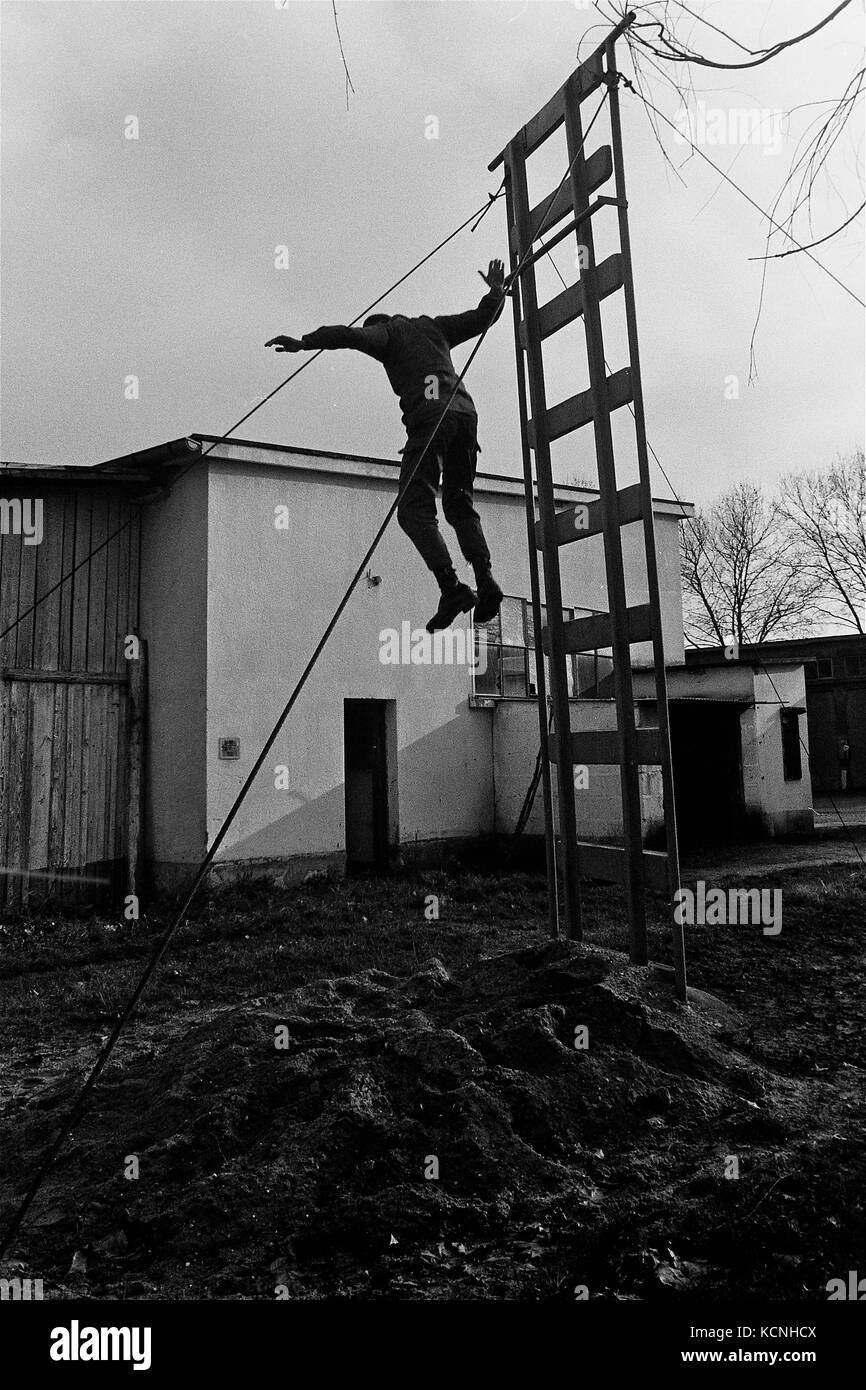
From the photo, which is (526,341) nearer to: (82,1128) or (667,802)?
(667,802)

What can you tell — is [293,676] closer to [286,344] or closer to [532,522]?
[532,522]

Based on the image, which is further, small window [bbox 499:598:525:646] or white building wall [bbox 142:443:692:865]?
small window [bbox 499:598:525:646]

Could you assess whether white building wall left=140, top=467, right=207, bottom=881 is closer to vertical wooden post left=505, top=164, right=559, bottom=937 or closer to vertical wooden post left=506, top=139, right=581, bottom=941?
vertical wooden post left=505, top=164, right=559, bottom=937

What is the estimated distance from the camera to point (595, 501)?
561cm

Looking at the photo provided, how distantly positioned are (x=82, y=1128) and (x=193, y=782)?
6.48 meters

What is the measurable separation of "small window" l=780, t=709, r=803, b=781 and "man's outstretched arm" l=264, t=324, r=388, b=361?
13.1m

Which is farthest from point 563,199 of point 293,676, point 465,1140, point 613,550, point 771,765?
point 771,765

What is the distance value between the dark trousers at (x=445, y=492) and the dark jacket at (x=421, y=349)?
9cm

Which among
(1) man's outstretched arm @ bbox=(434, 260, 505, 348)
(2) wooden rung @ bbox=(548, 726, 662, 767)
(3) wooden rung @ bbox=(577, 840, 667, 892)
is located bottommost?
(3) wooden rung @ bbox=(577, 840, 667, 892)

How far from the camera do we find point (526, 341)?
5879 mm

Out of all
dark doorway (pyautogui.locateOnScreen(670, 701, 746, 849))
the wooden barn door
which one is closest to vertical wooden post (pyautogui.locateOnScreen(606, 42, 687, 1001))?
the wooden barn door

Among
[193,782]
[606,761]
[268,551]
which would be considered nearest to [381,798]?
[193,782]

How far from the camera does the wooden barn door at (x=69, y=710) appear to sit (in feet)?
34.4

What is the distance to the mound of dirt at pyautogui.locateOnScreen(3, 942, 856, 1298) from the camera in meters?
3.04
